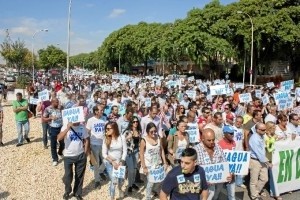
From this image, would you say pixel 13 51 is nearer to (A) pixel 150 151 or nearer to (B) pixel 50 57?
(B) pixel 50 57

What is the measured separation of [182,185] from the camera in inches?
175

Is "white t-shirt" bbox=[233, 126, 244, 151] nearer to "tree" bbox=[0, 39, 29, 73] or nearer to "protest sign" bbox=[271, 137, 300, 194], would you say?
"protest sign" bbox=[271, 137, 300, 194]

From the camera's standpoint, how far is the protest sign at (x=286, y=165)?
840 centimetres

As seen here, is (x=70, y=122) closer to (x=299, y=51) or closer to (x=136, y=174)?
(x=136, y=174)

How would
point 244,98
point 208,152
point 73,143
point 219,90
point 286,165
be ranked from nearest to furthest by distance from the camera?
point 208,152 < point 73,143 < point 286,165 < point 244,98 < point 219,90

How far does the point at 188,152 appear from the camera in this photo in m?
4.46

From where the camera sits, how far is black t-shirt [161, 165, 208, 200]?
4.45 metres

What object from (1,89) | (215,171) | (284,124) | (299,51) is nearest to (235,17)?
(299,51)

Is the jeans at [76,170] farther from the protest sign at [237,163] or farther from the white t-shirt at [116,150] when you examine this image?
the protest sign at [237,163]

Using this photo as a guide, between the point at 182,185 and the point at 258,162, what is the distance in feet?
12.9

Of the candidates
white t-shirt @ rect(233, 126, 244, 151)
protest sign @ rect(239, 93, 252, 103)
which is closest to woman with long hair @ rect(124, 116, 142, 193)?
white t-shirt @ rect(233, 126, 244, 151)

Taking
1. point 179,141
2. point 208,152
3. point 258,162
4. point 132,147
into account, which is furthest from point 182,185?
point 258,162

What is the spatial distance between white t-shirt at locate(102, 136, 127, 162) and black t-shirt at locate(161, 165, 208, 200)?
10.5 feet

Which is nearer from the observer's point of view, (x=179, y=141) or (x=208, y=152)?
(x=208, y=152)
